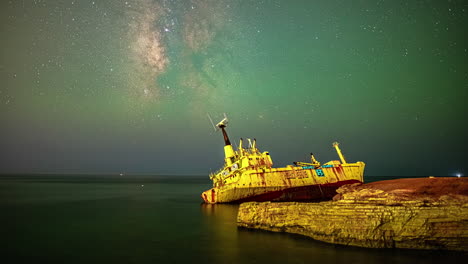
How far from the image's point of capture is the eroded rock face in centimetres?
1331

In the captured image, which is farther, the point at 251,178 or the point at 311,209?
the point at 251,178

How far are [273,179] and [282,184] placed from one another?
1.50 meters

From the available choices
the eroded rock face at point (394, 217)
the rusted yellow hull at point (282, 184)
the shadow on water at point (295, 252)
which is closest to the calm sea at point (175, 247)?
the shadow on water at point (295, 252)

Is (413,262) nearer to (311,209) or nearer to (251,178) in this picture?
(311,209)

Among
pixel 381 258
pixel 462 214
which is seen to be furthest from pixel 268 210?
pixel 462 214

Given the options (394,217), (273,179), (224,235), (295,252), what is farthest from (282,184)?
(394,217)

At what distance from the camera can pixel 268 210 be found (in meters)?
19.4

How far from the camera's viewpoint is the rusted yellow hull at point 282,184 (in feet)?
123

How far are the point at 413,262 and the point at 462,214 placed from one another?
339 cm

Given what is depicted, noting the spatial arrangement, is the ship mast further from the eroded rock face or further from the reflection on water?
the eroded rock face

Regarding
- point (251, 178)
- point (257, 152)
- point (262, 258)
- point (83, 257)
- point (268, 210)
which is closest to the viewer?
point (262, 258)

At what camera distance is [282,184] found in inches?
1501

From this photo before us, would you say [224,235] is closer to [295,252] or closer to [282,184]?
[295,252]

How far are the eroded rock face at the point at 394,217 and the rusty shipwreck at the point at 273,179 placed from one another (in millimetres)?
19288
